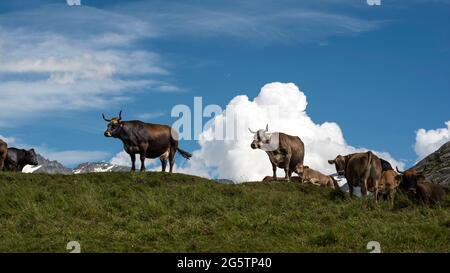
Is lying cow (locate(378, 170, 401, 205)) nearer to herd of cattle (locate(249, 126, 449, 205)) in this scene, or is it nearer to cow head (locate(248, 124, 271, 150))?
herd of cattle (locate(249, 126, 449, 205))

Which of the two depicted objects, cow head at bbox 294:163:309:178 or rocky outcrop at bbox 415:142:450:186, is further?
cow head at bbox 294:163:309:178

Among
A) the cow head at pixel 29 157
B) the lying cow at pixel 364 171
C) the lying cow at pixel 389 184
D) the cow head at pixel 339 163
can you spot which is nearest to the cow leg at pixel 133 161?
the cow head at pixel 339 163

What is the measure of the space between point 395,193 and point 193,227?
9.51m

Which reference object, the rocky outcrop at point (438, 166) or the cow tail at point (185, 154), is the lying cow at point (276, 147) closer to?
the cow tail at point (185, 154)

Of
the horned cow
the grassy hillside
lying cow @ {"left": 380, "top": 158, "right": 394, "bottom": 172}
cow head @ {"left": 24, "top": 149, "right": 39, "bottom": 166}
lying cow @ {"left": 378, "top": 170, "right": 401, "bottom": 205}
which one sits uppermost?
the horned cow

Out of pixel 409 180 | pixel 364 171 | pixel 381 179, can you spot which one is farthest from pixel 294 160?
pixel 409 180

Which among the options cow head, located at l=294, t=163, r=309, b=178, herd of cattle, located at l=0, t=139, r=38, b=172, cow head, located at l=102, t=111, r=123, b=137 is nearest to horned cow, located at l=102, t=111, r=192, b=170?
cow head, located at l=102, t=111, r=123, b=137

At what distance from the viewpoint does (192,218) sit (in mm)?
21781

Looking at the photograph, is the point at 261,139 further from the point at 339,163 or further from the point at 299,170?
the point at 339,163

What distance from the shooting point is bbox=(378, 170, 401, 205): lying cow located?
26938mm
